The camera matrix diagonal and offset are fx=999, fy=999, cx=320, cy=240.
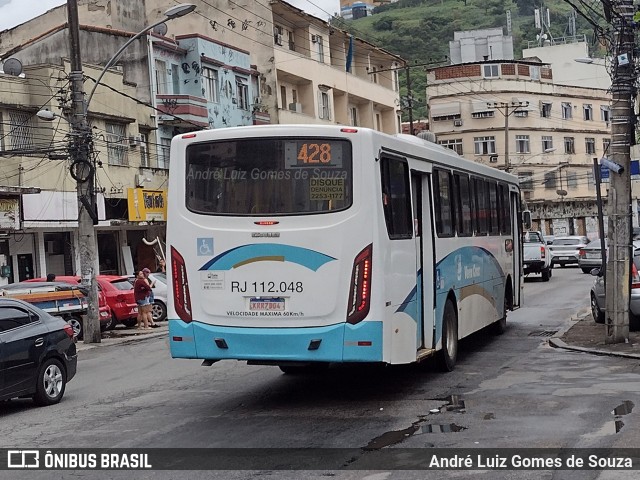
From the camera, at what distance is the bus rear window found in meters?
11.2

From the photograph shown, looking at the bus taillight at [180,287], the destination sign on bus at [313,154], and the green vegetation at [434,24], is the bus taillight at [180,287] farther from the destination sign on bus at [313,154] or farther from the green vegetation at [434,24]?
the green vegetation at [434,24]

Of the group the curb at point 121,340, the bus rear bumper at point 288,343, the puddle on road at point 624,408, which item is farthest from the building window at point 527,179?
the bus rear bumper at point 288,343

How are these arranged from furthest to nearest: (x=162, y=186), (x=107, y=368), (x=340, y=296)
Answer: (x=162, y=186) < (x=107, y=368) < (x=340, y=296)

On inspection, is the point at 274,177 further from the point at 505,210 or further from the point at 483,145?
the point at 483,145

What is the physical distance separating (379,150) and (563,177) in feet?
241

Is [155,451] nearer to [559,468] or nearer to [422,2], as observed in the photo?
[559,468]

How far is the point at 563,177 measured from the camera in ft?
270

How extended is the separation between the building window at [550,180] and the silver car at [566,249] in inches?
1286

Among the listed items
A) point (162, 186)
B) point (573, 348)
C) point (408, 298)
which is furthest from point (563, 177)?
point (408, 298)

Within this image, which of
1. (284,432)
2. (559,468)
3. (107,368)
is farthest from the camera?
(107,368)

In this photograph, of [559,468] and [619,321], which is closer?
[559,468]

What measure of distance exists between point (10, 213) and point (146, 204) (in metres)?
8.37

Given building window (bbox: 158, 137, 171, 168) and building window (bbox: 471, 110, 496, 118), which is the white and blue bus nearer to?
building window (bbox: 158, 137, 171, 168)

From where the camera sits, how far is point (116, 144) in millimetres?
39375
